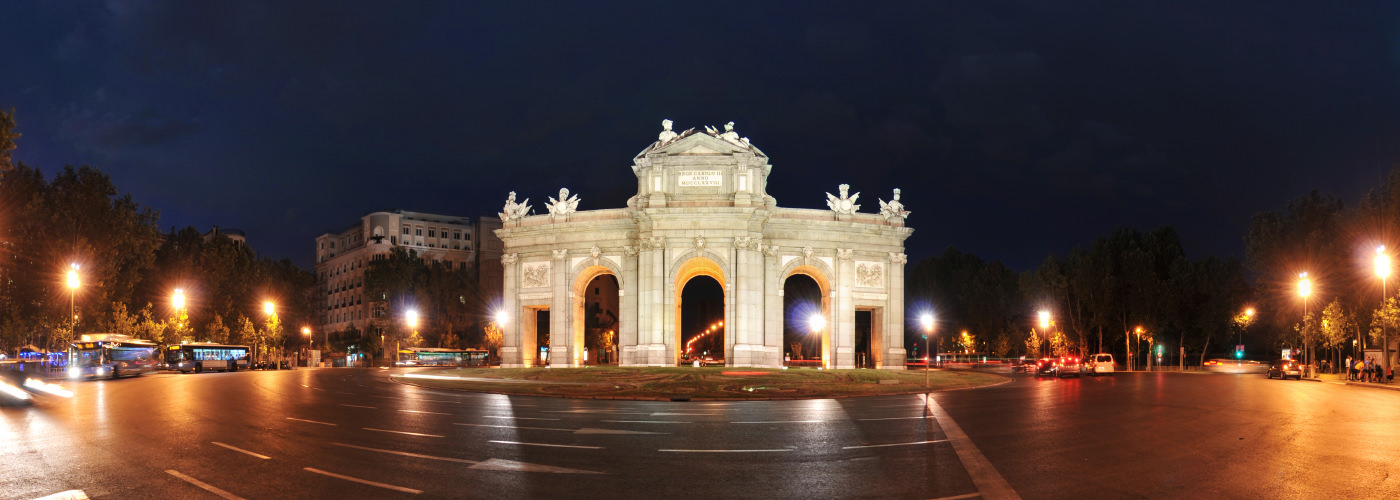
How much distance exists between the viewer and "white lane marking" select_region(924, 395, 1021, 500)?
11977mm

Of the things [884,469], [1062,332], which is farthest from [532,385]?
[1062,332]

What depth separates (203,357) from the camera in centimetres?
7262

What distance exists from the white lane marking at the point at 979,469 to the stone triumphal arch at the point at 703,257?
138 feet

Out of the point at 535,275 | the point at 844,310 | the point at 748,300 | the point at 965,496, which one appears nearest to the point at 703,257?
the point at 748,300

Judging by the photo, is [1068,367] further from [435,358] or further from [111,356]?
[111,356]

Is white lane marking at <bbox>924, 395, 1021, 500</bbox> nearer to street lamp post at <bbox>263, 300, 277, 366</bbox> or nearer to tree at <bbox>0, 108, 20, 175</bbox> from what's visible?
tree at <bbox>0, 108, 20, 175</bbox>

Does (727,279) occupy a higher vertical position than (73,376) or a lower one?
higher

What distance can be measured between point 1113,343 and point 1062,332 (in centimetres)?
462

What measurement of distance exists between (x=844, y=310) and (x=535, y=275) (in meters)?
23.1

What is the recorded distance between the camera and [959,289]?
354ft

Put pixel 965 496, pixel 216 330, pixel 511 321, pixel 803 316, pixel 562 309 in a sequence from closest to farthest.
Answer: pixel 965 496
pixel 562 309
pixel 511 321
pixel 216 330
pixel 803 316

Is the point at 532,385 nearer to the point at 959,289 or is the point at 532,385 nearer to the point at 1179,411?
the point at 1179,411

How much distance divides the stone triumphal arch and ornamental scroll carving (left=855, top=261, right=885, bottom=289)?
0.24 feet

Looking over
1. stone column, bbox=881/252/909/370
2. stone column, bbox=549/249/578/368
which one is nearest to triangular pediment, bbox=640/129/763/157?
stone column, bbox=549/249/578/368
